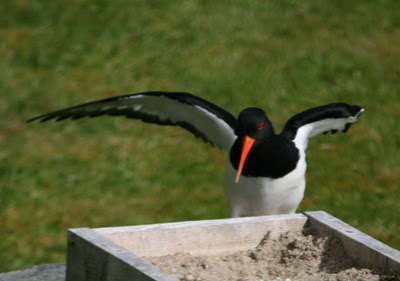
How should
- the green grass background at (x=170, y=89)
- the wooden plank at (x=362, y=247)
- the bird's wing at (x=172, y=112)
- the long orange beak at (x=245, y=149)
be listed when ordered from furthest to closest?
1. the green grass background at (x=170, y=89)
2. the bird's wing at (x=172, y=112)
3. the long orange beak at (x=245, y=149)
4. the wooden plank at (x=362, y=247)

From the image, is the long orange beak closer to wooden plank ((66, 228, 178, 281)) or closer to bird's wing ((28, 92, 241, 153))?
bird's wing ((28, 92, 241, 153))

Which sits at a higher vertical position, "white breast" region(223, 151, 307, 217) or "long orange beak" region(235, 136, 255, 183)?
"long orange beak" region(235, 136, 255, 183)

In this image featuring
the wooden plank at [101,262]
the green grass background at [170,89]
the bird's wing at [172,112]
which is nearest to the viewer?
the wooden plank at [101,262]

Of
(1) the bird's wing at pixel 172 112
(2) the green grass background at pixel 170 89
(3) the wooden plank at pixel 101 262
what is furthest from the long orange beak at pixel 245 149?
(2) the green grass background at pixel 170 89

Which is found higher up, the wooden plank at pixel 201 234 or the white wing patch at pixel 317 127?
the white wing patch at pixel 317 127

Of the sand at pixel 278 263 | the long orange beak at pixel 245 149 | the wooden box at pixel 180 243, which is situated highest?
the long orange beak at pixel 245 149

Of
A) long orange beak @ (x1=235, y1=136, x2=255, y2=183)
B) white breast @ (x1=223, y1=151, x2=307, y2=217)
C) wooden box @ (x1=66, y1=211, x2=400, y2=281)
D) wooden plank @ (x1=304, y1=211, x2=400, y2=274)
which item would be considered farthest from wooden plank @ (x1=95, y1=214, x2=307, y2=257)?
white breast @ (x1=223, y1=151, x2=307, y2=217)

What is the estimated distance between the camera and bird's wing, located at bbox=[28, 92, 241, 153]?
4.46 meters

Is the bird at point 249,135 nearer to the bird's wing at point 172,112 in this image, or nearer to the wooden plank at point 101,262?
the bird's wing at point 172,112

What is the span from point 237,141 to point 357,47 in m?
5.87

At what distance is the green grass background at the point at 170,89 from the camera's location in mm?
6965

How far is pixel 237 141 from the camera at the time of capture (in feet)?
14.0

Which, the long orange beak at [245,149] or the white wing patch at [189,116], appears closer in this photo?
the long orange beak at [245,149]

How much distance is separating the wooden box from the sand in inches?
1.5
